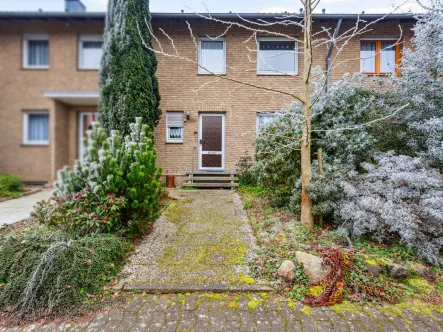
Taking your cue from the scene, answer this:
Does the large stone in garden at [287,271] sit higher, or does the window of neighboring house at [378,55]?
the window of neighboring house at [378,55]

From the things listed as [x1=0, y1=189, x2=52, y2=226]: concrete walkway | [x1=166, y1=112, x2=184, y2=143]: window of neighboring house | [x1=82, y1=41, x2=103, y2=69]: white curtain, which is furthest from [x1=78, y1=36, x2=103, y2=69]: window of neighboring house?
[x1=166, y1=112, x2=184, y2=143]: window of neighboring house

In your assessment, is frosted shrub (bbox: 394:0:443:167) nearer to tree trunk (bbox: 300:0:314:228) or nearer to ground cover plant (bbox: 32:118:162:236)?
tree trunk (bbox: 300:0:314:228)

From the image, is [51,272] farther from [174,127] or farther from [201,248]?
[174,127]

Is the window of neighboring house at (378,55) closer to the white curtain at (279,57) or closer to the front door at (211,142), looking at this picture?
the white curtain at (279,57)

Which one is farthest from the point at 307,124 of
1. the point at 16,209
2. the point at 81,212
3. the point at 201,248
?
the point at 16,209

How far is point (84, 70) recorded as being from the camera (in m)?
1.53

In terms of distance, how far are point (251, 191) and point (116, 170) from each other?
4445 millimetres

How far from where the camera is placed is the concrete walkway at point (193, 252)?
2691mm

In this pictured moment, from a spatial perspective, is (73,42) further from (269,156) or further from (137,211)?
(269,156)

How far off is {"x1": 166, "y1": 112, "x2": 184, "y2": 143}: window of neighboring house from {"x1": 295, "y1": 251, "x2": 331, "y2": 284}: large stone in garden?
21.8ft

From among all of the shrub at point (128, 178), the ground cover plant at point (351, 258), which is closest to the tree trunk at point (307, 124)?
the ground cover plant at point (351, 258)

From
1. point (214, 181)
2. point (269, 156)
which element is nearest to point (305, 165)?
point (269, 156)

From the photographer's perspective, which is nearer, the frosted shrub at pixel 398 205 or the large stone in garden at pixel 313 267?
the large stone in garden at pixel 313 267

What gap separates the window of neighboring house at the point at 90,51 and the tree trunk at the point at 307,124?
9.52 feet
